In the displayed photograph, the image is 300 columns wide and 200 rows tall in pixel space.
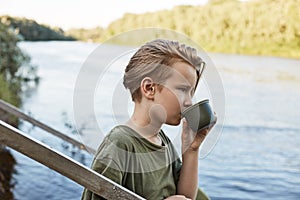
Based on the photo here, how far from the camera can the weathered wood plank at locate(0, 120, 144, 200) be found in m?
0.72

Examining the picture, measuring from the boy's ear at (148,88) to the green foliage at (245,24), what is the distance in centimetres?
448

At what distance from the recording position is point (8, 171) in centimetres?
321

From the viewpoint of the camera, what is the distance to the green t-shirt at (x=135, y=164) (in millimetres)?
739

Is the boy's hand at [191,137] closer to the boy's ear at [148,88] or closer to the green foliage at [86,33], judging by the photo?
the boy's ear at [148,88]

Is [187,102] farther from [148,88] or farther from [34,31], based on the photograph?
[34,31]

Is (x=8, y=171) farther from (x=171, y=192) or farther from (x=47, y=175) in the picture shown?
(x=171, y=192)

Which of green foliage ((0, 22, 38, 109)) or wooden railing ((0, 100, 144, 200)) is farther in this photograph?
green foliage ((0, 22, 38, 109))

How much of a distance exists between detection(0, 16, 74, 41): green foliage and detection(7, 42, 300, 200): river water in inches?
12.0


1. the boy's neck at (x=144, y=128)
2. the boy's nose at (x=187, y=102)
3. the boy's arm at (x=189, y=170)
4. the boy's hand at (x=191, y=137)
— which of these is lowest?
the boy's arm at (x=189, y=170)

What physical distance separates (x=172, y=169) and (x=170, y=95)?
141mm

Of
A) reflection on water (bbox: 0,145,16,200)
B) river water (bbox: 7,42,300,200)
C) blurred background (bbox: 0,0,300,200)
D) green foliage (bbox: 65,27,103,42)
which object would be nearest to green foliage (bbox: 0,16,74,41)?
blurred background (bbox: 0,0,300,200)

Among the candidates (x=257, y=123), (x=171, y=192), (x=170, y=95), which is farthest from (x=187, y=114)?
(x=257, y=123)

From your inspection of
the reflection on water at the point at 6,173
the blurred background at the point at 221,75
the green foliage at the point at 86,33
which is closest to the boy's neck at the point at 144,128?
the blurred background at the point at 221,75

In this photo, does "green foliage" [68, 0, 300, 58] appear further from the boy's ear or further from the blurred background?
the boy's ear
